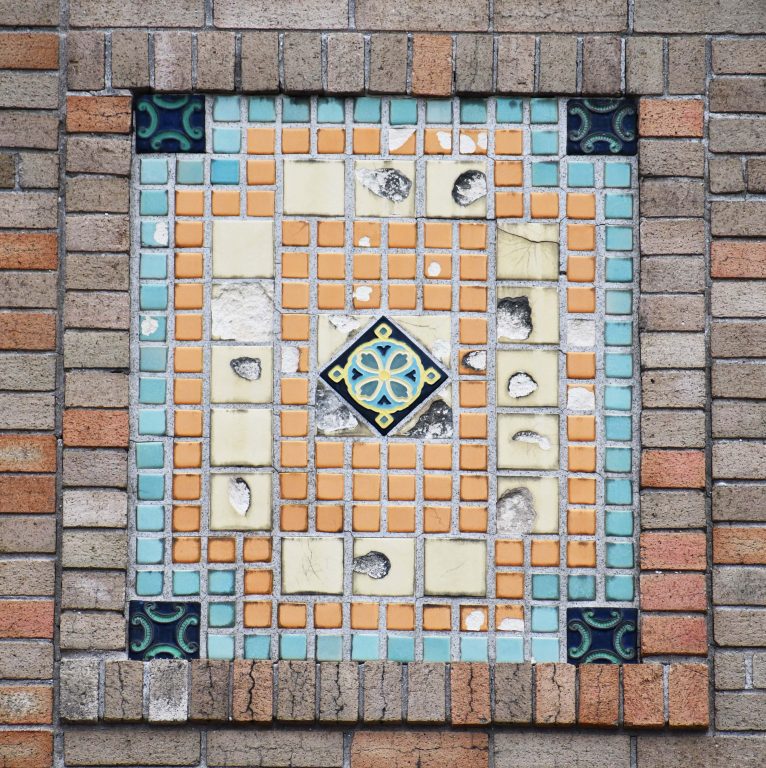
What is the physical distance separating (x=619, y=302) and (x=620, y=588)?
804 millimetres

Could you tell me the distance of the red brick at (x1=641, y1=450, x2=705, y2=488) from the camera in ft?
9.72

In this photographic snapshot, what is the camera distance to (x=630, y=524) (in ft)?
Answer: 9.85

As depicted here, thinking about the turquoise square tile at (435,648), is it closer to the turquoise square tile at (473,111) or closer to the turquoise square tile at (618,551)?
the turquoise square tile at (618,551)

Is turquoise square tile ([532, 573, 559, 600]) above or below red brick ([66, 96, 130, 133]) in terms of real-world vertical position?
below

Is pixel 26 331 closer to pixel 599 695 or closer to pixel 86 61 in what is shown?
pixel 86 61

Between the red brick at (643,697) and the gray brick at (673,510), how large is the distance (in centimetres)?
39

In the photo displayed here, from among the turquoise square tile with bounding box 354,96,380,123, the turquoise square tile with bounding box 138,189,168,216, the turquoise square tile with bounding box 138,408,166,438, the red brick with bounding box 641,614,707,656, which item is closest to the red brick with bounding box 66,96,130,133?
the turquoise square tile with bounding box 138,189,168,216

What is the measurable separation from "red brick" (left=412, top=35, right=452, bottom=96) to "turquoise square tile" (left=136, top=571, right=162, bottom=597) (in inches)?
61.0

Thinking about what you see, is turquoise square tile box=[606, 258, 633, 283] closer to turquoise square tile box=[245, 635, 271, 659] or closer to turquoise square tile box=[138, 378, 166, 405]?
turquoise square tile box=[138, 378, 166, 405]

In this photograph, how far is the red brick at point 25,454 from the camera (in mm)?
2969

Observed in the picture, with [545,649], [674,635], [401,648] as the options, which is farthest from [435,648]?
[674,635]

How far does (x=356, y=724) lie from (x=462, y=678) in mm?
319

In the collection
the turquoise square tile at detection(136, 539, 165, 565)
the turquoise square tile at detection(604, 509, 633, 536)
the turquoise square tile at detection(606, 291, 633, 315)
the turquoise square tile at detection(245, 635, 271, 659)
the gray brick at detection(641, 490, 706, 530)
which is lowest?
the turquoise square tile at detection(245, 635, 271, 659)

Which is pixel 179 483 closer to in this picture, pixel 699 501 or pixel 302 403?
pixel 302 403
